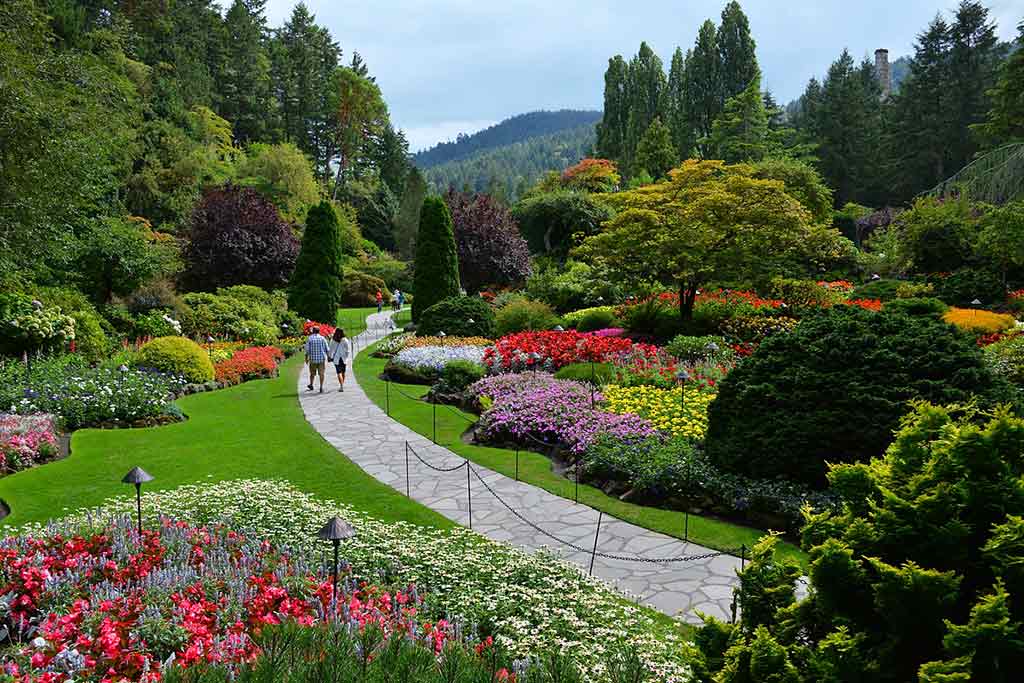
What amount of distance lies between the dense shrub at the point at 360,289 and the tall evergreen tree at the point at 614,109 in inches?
1207

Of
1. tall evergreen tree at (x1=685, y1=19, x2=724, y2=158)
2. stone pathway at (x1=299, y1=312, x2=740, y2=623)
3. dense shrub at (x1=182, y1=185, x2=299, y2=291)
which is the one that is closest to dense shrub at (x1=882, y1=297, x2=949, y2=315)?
stone pathway at (x1=299, y1=312, x2=740, y2=623)

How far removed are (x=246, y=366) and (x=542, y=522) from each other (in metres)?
11.9

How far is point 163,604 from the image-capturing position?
4617mm

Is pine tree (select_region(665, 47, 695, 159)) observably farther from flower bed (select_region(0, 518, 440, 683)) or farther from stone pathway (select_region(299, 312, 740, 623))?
flower bed (select_region(0, 518, 440, 683))

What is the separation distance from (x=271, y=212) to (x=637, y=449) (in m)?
23.2

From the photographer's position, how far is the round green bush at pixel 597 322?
2022cm

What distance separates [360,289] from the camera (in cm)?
3694

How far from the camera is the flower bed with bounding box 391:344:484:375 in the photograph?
1594 cm

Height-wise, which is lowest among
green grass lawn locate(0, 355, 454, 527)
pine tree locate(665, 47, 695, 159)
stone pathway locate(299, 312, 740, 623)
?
stone pathway locate(299, 312, 740, 623)

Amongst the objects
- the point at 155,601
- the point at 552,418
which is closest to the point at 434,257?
the point at 552,418

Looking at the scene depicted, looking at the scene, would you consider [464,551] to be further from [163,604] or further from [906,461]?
[906,461]

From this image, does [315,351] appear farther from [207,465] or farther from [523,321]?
[523,321]

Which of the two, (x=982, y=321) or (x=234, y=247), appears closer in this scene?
(x=982, y=321)

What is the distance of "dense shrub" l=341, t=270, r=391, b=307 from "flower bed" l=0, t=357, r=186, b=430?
23.4 meters
